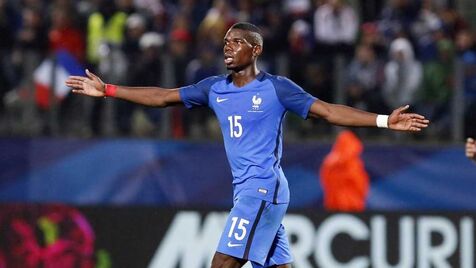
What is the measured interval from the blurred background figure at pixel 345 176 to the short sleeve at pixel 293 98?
5.88 metres

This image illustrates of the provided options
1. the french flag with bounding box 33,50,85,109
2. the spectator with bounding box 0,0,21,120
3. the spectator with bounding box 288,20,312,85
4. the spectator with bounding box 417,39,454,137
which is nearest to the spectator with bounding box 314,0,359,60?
the spectator with bounding box 288,20,312,85

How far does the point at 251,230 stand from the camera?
9039 mm

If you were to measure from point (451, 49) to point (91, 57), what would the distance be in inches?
179

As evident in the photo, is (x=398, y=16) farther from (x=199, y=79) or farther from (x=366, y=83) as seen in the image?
(x=199, y=79)

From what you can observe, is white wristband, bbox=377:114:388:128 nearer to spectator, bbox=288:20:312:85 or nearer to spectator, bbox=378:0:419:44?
spectator, bbox=288:20:312:85

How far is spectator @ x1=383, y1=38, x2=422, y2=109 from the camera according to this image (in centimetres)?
1561

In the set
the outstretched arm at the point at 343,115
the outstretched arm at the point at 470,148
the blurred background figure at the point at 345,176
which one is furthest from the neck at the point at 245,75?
the blurred background figure at the point at 345,176

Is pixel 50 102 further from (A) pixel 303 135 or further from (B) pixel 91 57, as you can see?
(A) pixel 303 135

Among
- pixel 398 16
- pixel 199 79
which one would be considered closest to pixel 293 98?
pixel 199 79

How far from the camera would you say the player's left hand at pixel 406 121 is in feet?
28.5

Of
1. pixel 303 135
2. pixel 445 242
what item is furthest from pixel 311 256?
pixel 303 135

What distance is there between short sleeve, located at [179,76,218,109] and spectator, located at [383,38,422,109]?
6.48 meters

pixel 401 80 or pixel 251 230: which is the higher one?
pixel 401 80

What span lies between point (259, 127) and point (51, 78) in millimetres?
6569
